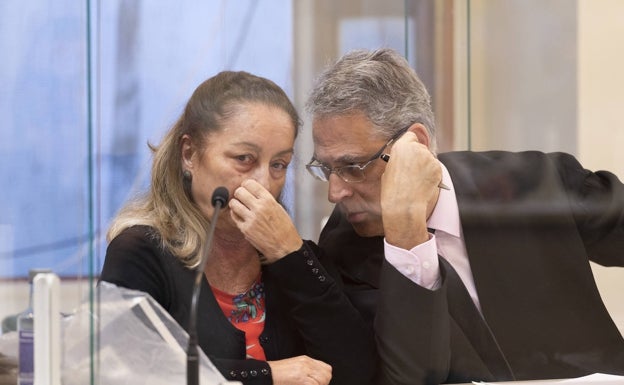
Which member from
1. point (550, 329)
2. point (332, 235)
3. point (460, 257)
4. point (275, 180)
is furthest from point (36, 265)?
point (550, 329)

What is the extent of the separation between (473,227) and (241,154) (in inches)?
21.6

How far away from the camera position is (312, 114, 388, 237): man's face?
6.54 ft

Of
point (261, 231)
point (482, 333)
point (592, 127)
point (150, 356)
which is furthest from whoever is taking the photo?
point (592, 127)

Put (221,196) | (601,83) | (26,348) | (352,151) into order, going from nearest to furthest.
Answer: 1. (26,348)
2. (221,196)
3. (352,151)
4. (601,83)

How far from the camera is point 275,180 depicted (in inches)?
72.7

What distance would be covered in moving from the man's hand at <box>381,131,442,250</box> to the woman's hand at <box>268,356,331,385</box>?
0.87ft

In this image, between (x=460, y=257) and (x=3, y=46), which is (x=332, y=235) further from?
(x=3, y=46)

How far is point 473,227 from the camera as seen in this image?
81.3 inches

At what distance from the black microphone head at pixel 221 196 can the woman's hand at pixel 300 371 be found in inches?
11.7

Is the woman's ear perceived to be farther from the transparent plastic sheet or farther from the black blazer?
the transparent plastic sheet

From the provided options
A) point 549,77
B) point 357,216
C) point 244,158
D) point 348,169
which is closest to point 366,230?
point 357,216

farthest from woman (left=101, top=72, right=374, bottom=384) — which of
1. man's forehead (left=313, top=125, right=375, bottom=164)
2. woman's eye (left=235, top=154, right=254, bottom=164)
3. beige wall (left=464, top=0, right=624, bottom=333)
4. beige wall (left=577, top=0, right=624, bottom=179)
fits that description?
beige wall (left=577, top=0, right=624, bottom=179)

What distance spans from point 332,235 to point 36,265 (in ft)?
2.22

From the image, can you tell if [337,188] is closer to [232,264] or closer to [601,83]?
[232,264]
